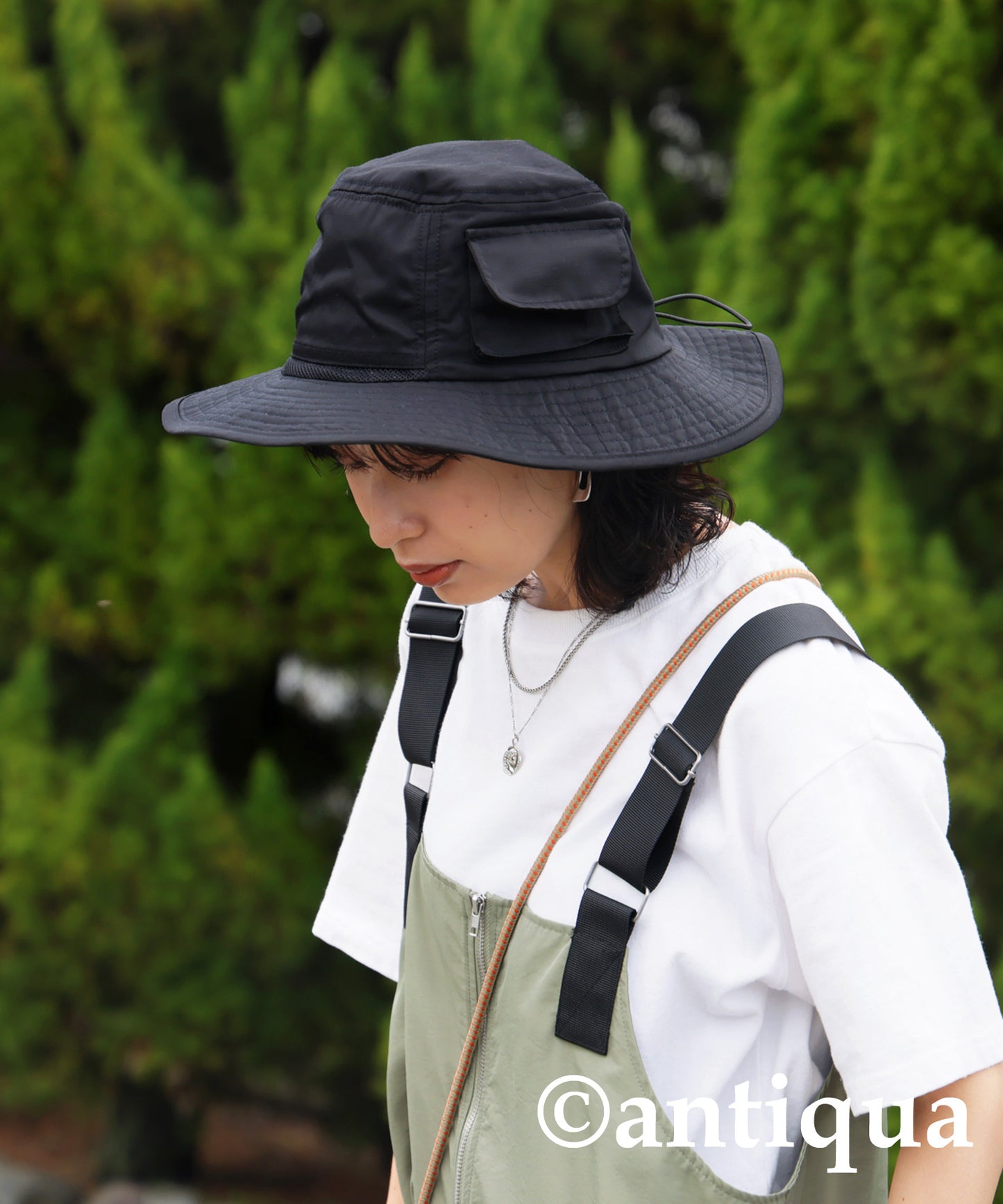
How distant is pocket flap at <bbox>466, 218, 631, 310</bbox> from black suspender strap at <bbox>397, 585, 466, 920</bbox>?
345 mm

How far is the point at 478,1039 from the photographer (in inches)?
41.8

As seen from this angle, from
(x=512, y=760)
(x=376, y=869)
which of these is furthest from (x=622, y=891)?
(x=376, y=869)

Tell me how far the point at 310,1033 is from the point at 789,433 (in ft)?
7.88

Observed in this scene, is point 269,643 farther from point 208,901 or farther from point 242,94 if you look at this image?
point 242,94

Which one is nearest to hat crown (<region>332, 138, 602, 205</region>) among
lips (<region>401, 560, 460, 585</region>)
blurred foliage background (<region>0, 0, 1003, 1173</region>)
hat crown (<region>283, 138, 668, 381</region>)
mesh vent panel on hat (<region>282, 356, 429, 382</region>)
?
hat crown (<region>283, 138, 668, 381</region>)

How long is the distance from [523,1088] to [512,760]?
0.26 metres

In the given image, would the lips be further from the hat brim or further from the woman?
the hat brim

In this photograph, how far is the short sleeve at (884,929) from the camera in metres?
0.87

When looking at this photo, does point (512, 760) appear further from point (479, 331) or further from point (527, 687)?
point (479, 331)

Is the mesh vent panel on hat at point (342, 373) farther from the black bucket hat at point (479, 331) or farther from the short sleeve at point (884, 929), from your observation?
the short sleeve at point (884, 929)

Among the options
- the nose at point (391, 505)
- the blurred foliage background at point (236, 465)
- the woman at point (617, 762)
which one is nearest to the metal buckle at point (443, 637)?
the woman at point (617, 762)

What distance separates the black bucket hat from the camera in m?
0.89

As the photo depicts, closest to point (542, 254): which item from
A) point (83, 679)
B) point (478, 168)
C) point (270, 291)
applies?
point (478, 168)

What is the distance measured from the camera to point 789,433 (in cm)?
281
